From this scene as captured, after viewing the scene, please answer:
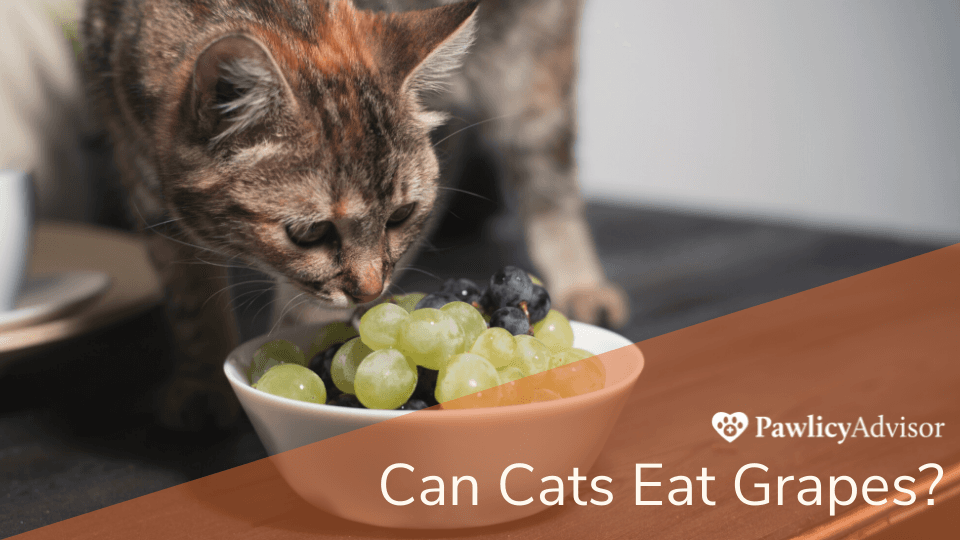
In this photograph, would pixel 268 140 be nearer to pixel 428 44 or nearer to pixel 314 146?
pixel 314 146

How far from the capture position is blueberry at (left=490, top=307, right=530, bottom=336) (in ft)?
1.94

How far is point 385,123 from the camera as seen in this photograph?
75 cm

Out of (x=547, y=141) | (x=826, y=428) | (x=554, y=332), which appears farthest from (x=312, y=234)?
(x=547, y=141)

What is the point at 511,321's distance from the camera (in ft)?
1.94

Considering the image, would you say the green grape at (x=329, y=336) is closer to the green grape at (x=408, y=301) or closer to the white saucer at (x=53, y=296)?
the green grape at (x=408, y=301)

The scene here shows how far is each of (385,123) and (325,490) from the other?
411mm

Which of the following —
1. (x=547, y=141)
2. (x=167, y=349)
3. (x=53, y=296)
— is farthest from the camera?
(x=547, y=141)

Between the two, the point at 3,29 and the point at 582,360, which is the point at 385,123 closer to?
the point at 582,360

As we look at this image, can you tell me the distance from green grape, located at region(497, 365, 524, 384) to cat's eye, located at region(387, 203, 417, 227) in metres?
0.31

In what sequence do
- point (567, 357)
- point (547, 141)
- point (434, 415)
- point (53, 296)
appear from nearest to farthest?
point (434, 415), point (567, 357), point (53, 296), point (547, 141)

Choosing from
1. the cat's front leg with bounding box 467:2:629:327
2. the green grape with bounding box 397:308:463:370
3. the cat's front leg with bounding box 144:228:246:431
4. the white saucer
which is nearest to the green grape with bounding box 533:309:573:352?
the green grape with bounding box 397:308:463:370

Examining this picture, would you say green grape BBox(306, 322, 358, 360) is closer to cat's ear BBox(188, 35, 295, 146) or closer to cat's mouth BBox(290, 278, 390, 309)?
cat's mouth BBox(290, 278, 390, 309)

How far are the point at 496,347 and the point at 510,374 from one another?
0.02 metres

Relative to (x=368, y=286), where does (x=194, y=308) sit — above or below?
below
